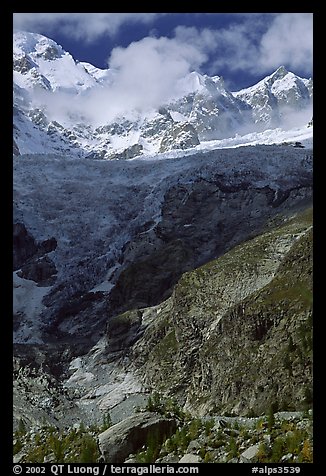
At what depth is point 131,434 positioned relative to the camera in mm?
12828

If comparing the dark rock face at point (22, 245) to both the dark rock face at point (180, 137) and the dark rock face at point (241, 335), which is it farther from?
the dark rock face at point (180, 137)

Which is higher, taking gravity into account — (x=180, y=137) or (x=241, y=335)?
(x=180, y=137)

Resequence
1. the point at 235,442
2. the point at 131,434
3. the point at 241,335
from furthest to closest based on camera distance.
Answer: the point at 241,335, the point at 131,434, the point at 235,442

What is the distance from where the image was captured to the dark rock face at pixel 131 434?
1199cm

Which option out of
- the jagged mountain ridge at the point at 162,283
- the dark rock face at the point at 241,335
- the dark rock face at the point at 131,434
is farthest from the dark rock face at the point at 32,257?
the dark rock face at the point at 131,434

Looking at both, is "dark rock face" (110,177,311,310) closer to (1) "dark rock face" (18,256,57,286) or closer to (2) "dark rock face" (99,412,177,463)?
(1) "dark rock face" (18,256,57,286)

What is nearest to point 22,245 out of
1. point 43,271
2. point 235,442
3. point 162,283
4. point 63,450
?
point 43,271

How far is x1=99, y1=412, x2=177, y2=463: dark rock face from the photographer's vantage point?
11992 millimetres

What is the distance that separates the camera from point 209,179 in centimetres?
8294

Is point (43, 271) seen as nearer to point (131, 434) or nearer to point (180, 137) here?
point (131, 434)

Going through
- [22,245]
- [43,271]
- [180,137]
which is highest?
[180,137]

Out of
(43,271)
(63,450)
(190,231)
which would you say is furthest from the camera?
(43,271)
